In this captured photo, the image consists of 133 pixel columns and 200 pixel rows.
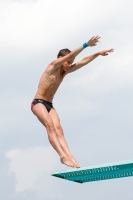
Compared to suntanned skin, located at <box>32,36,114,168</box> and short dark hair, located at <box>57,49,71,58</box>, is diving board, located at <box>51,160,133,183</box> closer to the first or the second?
suntanned skin, located at <box>32,36,114,168</box>

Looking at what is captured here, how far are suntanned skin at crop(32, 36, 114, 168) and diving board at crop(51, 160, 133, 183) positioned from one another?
46 cm

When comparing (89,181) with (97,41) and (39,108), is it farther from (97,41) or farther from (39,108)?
(97,41)

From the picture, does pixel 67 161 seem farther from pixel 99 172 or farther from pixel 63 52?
pixel 63 52

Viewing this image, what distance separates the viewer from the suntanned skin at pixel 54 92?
40.1 feet

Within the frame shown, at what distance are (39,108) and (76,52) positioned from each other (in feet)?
5.69

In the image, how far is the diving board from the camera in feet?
35.8

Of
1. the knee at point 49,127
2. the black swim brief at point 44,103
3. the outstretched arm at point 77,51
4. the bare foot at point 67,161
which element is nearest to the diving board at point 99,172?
the bare foot at point 67,161

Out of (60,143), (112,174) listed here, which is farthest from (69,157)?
(112,174)

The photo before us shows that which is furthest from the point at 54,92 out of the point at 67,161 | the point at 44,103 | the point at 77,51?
the point at 67,161

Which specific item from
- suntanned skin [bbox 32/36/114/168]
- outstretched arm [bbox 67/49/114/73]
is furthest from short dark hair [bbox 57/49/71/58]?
outstretched arm [bbox 67/49/114/73]

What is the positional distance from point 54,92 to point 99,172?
2.76 metres

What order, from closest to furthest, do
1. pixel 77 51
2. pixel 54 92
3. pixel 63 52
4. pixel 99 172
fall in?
pixel 99 172 → pixel 77 51 → pixel 63 52 → pixel 54 92

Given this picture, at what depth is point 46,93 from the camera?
13.0 meters

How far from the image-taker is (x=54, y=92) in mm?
13070
